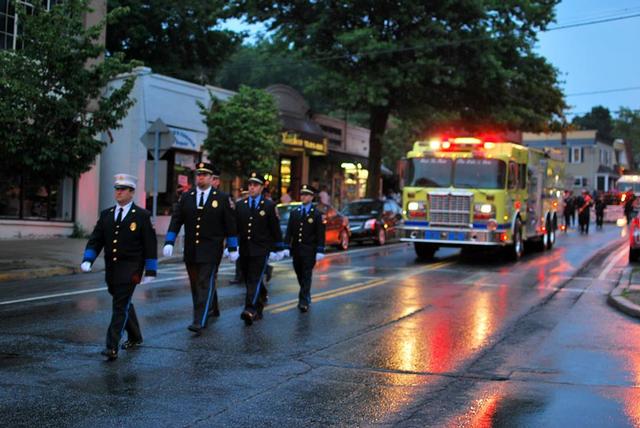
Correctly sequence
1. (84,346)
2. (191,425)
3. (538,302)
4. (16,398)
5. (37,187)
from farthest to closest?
(37,187), (538,302), (84,346), (16,398), (191,425)

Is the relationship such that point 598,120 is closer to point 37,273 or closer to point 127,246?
point 37,273

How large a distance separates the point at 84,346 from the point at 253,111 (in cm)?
1755

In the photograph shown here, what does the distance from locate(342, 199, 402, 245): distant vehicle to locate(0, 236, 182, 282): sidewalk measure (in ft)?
22.0

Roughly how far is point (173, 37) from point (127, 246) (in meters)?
30.6

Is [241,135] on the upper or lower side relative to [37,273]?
upper

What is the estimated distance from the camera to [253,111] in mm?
24641

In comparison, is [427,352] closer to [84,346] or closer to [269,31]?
[84,346]

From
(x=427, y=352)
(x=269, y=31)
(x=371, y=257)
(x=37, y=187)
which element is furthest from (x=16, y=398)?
(x=269, y=31)

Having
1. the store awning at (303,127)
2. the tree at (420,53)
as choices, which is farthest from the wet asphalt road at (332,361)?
the store awning at (303,127)

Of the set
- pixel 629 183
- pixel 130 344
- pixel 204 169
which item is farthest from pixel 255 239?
pixel 629 183

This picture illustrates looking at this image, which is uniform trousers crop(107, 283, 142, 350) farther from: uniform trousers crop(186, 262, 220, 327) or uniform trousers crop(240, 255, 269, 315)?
uniform trousers crop(240, 255, 269, 315)

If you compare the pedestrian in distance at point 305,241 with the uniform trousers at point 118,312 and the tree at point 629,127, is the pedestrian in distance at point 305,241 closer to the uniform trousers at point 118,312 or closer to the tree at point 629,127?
the uniform trousers at point 118,312

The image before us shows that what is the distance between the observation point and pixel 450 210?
18562mm

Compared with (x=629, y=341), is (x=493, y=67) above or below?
above
